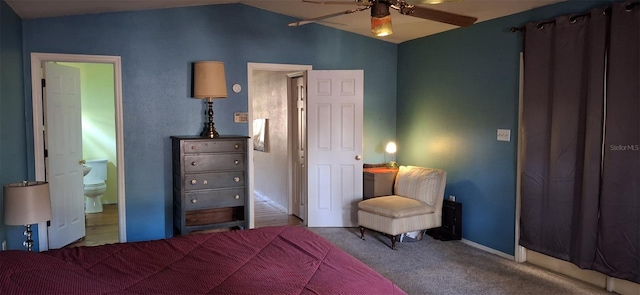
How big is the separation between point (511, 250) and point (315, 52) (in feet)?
9.96

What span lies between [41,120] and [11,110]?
67cm

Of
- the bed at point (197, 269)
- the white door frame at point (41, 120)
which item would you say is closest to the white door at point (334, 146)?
the white door frame at point (41, 120)

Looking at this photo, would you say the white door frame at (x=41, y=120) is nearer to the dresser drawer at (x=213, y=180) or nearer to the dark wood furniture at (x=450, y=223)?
the dresser drawer at (x=213, y=180)

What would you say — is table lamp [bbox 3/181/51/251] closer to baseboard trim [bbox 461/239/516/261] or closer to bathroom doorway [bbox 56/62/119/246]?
bathroom doorway [bbox 56/62/119/246]

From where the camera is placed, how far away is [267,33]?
4922 mm

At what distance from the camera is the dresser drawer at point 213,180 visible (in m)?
4.19

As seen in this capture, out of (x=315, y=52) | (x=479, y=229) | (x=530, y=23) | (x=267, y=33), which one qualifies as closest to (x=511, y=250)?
(x=479, y=229)

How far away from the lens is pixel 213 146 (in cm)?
426

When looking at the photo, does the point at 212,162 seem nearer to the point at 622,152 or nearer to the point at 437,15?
the point at 437,15

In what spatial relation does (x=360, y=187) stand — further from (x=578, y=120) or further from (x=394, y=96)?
(x=578, y=120)

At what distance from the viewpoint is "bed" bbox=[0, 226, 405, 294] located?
1.78m

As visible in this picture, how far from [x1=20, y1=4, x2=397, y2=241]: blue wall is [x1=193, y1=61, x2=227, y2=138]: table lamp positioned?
193 millimetres

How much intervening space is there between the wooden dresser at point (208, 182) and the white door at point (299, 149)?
1.17 metres

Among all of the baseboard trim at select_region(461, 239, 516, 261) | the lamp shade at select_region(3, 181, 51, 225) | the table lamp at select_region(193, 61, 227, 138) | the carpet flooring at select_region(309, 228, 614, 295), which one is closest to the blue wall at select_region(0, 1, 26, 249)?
the lamp shade at select_region(3, 181, 51, 225)
